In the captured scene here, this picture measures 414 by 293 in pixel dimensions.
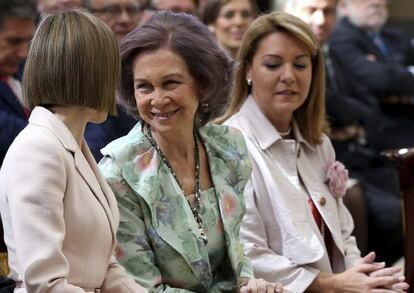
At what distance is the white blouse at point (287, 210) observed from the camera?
121 inches

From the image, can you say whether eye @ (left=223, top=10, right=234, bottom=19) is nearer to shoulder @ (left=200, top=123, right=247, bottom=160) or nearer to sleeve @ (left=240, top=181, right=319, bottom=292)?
sleeve @ (left=240, top=181, right=319, bottom=292)

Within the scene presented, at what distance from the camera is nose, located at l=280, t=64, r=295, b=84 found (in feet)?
10.8

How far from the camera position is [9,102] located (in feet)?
11.7

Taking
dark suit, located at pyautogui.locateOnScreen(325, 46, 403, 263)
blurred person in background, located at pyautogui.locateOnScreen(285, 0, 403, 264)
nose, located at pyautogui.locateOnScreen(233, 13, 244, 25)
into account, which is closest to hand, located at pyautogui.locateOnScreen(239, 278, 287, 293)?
blurred person in background, located at pyautogui.locateOnScreen(285, 0, 403, 264)

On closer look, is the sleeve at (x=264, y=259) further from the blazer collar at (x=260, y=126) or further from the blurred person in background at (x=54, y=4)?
the blurred person in background at (x=54, y=4)

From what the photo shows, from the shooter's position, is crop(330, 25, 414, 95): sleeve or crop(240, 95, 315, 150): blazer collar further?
crop(330, 25, 414, 95): sleeve

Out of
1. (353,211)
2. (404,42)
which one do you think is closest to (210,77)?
(353,211)

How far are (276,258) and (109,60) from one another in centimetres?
115

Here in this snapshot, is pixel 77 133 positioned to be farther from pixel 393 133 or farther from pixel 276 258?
pixel 393 133

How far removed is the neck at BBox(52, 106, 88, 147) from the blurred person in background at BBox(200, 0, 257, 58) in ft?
9.33

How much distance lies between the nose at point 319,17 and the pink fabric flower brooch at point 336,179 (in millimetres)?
1910

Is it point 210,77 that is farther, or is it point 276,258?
point 276,258

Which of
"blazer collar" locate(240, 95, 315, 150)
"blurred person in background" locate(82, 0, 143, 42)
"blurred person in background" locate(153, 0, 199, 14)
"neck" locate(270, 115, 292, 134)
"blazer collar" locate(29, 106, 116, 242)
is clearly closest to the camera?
"blazer collar" locate(29, 106, 116, 242)

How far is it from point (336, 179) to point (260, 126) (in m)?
0.32
